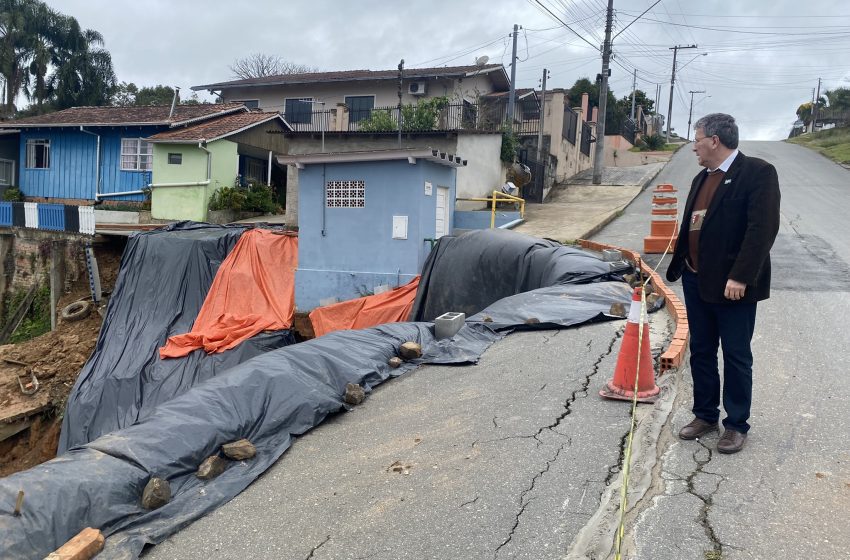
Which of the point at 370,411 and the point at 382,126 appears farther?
the point at 382,126

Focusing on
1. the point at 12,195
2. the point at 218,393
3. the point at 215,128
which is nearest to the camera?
the point at 218,393

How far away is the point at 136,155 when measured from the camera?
2234 cm

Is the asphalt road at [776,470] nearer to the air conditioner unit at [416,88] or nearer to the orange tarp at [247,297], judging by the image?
the orange tarp at [247,297]

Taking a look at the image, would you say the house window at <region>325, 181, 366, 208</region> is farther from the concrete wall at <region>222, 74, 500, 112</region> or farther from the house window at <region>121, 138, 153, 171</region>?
the concrete wall at <region>222, 74, 500, 112</region>

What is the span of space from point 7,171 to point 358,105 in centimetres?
1402

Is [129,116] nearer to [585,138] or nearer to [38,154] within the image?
[38,154]

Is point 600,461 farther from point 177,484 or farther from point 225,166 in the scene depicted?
point 225,166

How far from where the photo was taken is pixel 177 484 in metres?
3.83

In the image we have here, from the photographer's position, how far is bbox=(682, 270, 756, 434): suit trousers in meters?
3.52

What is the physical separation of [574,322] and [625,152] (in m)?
32.3

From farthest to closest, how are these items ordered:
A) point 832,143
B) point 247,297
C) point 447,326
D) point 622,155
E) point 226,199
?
1. point 832,143
2. point 622,155
3. point 226,199
4. point 247,297
5. point 447,326

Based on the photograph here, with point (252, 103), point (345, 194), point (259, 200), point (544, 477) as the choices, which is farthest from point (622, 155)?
point (544, 477)

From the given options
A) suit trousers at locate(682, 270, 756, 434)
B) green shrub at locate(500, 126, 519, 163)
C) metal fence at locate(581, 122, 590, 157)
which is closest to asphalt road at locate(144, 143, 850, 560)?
suit trousers at locate(682, 270, 756, 434)

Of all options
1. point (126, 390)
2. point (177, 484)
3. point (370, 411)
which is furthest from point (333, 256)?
point (177, 484)
